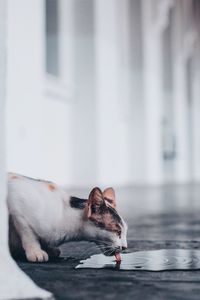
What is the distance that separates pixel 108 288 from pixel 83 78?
226 inches

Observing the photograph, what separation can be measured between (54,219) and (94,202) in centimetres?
6

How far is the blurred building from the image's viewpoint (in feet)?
13.6

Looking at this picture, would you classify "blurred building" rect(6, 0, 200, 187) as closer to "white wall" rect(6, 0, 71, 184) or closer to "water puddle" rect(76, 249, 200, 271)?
"white wall" rect(6, 0, 71, 184)

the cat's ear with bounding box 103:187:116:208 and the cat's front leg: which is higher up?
the cat's ear with bounding box 103:187:116:208

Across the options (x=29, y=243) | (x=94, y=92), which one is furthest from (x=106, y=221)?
(x=94, y=92)

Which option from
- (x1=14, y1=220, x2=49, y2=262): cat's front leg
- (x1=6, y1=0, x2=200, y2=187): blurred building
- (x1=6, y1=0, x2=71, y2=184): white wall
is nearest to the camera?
(x1=14, y1=220, x2=49, y2=262): cat's front leg

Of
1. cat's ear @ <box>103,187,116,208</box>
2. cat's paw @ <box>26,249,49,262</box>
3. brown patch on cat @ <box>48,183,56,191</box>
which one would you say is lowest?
cat's paw @ <box>26,249,49,262</box>

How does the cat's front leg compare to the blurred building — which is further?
the blurred building

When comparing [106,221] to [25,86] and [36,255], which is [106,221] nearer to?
[36,255]

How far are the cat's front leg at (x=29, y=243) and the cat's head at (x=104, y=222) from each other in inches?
2.7

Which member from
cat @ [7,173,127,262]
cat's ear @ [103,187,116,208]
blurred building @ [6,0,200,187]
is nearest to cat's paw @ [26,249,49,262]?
cat @ [7,173,127,262]

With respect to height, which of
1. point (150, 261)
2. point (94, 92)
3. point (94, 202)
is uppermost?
point (94, 92)

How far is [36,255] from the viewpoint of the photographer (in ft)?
2.80

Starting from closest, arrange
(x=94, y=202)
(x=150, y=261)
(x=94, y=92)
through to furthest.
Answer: (x=94, y=202)
(x=150, y=261)
(x=94, y=92)
